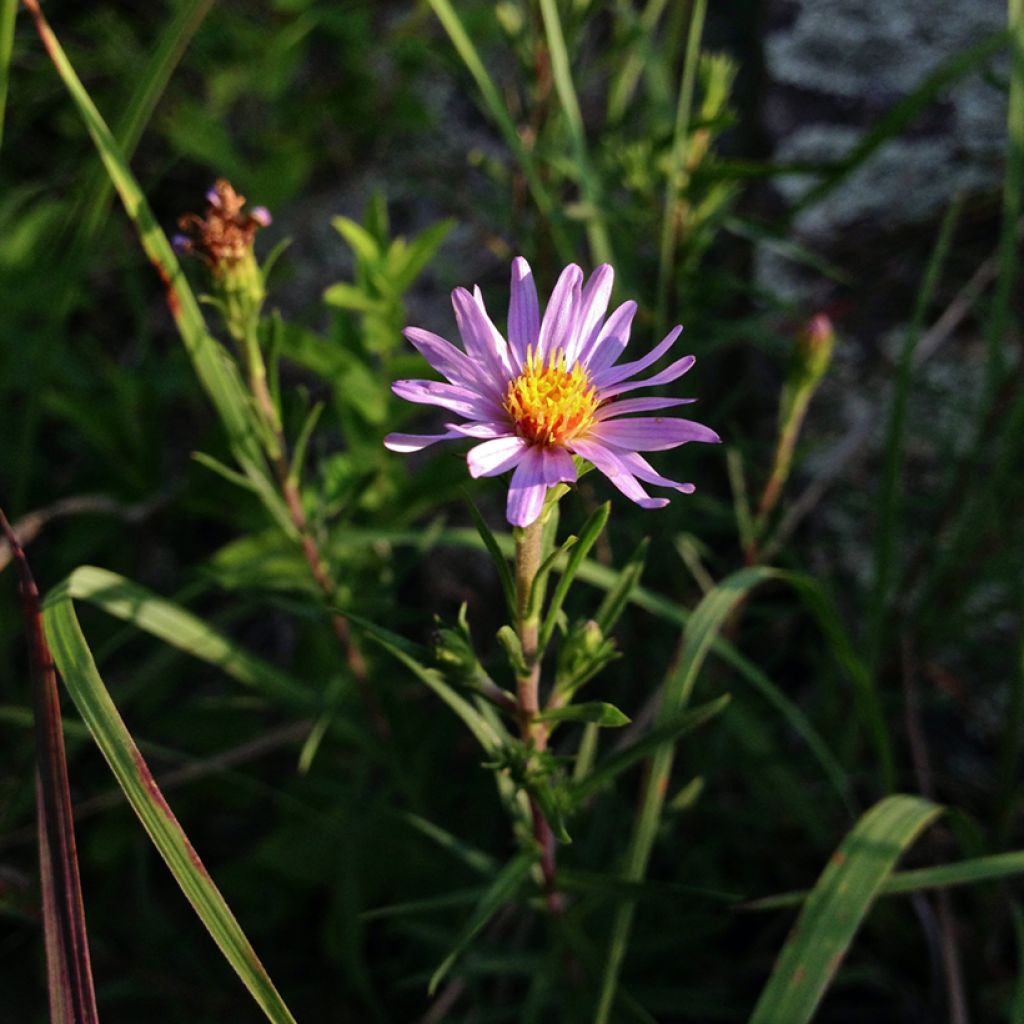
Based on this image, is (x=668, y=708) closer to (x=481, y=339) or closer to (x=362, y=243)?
(x=481, y=339)

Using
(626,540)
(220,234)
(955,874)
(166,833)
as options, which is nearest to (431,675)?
(166,833)

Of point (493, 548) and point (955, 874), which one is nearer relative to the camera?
point (493, 548)

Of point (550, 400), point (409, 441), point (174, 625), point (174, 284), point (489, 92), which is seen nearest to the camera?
point (409, 441)

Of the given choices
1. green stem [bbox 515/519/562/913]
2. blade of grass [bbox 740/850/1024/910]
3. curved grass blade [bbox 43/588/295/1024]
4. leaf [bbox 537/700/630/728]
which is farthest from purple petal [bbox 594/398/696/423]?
blade of grass [bbox 740/850/1024/910]

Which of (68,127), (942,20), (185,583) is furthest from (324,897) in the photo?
(942,20)

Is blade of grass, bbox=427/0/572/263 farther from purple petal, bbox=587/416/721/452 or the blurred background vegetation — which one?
purple petal, bbox=587/416/721/452

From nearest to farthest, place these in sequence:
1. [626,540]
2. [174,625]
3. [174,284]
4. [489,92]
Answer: [174,284] < [174,625] < [489,92] < [626,540]

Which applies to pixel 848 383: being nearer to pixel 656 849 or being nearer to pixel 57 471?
pixel 656 849
